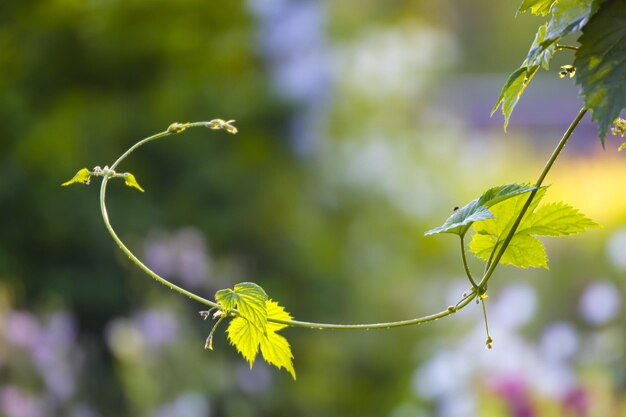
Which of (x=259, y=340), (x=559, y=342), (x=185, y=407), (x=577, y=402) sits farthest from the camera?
(x=185, y=407)

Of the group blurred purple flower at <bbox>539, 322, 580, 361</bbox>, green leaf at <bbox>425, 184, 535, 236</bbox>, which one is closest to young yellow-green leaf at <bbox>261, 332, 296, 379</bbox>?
green leaf at <bbox>425, 184, 535, 236</bbox>

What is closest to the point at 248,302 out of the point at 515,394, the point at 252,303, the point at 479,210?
the point at 252,303

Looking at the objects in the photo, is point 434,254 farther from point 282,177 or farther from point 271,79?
point 271,79

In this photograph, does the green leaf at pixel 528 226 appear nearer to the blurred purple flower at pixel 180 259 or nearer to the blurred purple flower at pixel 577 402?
the blurred purple flower at pixel 577 402

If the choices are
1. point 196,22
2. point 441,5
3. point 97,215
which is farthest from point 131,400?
point 441,5

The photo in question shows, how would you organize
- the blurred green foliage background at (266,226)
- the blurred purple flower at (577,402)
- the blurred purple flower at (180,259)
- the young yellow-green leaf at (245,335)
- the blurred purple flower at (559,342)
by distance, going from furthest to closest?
the blurred purple flower at (180,259) → the blurred green foliage background at (266,226) → the blurred purple flower at (559,342) → the blurred purple flower at (577,402) → the young yellow-green leaf at (245,335)

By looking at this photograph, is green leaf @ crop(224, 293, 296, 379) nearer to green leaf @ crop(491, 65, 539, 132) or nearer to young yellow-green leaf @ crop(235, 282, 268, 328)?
young yellow-green leaf @ crop(235, 282, 268, 328)

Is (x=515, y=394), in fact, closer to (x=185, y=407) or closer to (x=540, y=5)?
(x=185, y=407)

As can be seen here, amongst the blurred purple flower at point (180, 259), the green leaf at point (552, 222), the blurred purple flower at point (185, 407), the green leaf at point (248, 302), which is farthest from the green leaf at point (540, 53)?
the blurred purple flower at point (180, 259)
